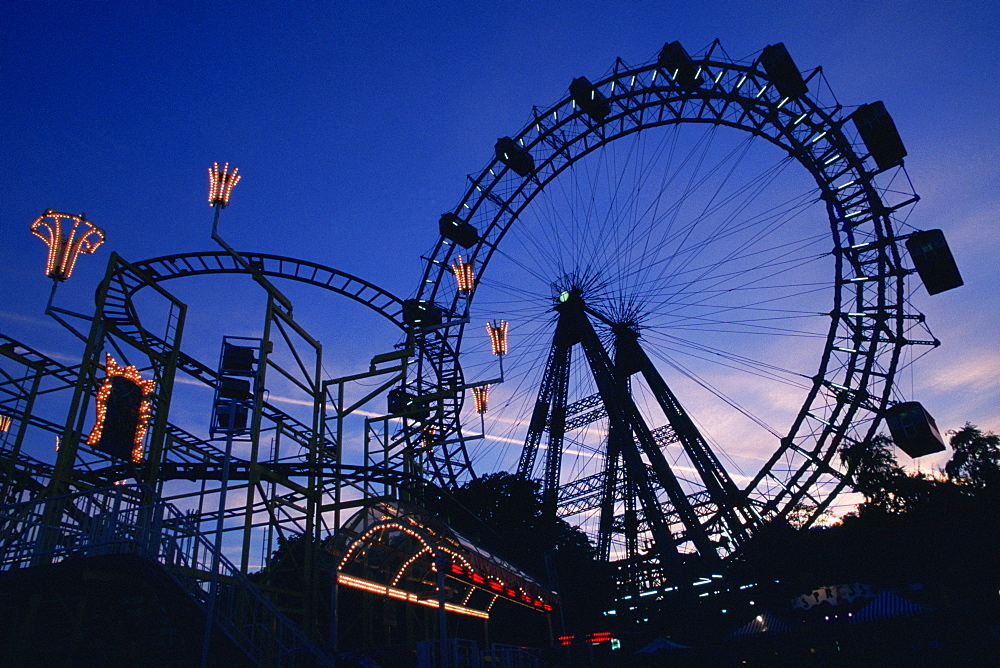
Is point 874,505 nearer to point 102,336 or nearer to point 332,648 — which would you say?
point 332,648

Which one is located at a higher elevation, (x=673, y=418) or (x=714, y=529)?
(x=673, y=418)

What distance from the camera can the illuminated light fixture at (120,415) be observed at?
14.6 meters

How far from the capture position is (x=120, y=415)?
14.8m

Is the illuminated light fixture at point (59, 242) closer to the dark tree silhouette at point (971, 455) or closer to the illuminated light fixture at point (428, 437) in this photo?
the illuminated light fixture at point (428, 437)

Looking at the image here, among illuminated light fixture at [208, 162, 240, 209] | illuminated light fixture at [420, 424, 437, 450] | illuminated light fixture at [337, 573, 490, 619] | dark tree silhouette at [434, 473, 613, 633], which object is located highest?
illuminated light fixture at [208, 162, 240, 209]

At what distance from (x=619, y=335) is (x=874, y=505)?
46.1ft

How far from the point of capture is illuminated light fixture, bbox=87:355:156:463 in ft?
47.9

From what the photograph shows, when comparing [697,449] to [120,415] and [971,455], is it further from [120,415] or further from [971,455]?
[120,415]

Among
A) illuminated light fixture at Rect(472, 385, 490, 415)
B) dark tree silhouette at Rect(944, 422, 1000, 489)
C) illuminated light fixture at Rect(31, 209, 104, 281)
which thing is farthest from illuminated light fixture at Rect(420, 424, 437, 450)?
dark tree silhouette at Rect(944, 422, 1000, 489)

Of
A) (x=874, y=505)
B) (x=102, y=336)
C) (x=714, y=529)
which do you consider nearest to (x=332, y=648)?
(x=102, y=336)

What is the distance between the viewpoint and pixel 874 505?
29219 millimetres

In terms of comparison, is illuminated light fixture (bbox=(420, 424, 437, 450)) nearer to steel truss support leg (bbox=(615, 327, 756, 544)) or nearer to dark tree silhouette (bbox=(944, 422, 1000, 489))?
steel truss support leg (bbox=(615, 327, 756, 544))

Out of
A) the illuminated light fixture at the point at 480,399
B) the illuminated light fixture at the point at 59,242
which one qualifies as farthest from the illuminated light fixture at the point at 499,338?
the illuminated light fixture at the point at 59,242

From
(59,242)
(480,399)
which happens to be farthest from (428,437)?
(59,242)
